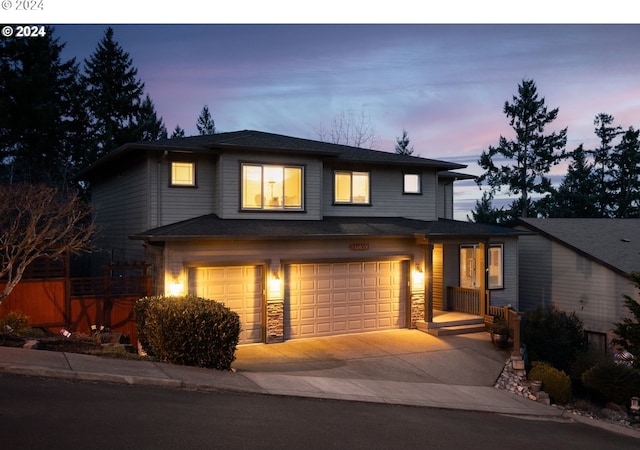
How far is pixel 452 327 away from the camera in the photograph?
18.6 meters

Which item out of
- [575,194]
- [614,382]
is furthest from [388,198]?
[575,194]

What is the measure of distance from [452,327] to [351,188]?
6.01 metres

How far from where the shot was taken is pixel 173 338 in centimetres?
1189

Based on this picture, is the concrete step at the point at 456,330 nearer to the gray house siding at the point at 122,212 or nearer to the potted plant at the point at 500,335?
the potted plant at the point at 500,335

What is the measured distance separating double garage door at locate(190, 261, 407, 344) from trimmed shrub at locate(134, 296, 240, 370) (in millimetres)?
3481

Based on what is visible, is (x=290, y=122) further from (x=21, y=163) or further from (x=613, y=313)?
(x=613, y=313)

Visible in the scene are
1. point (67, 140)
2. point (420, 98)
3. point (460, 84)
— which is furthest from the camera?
point (67, 140)

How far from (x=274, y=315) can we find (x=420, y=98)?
19649mm

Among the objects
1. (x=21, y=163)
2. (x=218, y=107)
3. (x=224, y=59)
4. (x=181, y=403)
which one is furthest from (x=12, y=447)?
(x=218, y=107)

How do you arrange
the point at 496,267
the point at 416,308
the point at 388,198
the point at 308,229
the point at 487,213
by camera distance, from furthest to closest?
the point at 487,213 → the point at 496,267 → the point at 388,198 → the point at 416,308 → the point at 308,229

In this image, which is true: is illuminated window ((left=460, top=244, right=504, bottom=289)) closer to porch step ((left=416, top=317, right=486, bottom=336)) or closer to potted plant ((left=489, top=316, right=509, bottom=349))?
porch step ((left=416, top=317, right=486, bottom=336))

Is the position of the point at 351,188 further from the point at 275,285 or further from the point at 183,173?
the point at 183,173

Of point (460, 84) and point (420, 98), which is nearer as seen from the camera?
point (460, 84)

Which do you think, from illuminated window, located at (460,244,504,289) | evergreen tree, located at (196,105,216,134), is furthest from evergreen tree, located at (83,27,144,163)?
illuminated window, located at (460,244,504,289)
